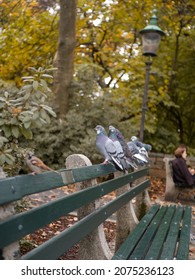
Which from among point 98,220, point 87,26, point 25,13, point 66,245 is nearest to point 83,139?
point 25,13

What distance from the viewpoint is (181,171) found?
9.62m

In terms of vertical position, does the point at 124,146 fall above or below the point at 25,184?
above

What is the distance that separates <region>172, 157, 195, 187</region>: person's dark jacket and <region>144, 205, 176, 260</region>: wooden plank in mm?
4206

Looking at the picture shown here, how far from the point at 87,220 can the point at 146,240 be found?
35.4 inches

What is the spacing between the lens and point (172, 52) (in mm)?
18719

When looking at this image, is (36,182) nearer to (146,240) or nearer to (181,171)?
(146,240)

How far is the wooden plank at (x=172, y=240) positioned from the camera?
323cm

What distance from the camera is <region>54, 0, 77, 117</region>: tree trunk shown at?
11922 mm

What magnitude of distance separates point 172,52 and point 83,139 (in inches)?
350

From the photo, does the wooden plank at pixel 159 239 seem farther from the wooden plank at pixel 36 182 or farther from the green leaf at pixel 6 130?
the green leaf at pixel 6 130

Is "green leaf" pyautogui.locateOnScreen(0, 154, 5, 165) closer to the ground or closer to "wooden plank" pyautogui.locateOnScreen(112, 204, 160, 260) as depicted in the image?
"wooden plank" pyautogui.locateOnScreen(112, 204, 160, 260)

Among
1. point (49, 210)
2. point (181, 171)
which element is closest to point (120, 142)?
point (49, 210)

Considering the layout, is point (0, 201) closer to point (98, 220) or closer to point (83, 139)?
point (98, 220)

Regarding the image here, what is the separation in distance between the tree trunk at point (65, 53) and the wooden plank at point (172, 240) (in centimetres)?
706
